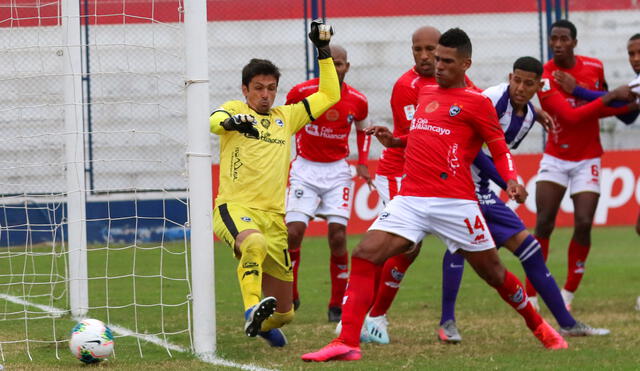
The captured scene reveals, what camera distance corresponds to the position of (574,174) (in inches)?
370

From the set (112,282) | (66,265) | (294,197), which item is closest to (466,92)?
(294,197)

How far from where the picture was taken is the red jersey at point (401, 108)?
26.9 ft

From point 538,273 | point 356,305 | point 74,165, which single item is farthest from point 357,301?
point 74,165

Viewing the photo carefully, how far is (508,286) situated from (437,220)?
2.56ft

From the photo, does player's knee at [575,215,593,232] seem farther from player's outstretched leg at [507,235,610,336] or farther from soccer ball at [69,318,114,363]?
soccer ball at [69,318,114,363]

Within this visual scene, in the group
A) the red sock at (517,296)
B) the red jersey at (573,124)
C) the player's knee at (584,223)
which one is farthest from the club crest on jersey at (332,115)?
the red sock at (517,296)

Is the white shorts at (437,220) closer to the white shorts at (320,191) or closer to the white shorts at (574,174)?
the white shorts at (320,191)

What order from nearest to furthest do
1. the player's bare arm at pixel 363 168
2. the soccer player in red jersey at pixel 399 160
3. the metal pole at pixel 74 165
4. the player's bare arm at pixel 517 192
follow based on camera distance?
the player's bare arm at pixel 517 192
the soccer player in red jersey at pixel 399 160
the metal pole at pixel 74 165
the player's bare arm at pixel 363 168

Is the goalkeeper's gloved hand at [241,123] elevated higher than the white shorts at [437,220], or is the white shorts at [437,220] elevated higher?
the goalkeeper's gloved hand at [241,123]

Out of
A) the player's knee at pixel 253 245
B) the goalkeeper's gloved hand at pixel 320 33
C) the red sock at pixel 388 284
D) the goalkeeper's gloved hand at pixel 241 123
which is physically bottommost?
the red sock at pixel 388 284

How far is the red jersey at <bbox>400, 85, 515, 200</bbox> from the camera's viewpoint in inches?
258

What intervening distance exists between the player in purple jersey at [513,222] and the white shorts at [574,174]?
1.84m

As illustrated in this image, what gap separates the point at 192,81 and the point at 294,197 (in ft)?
8.68

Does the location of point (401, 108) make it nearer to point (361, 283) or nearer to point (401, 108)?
point (401, 108)
